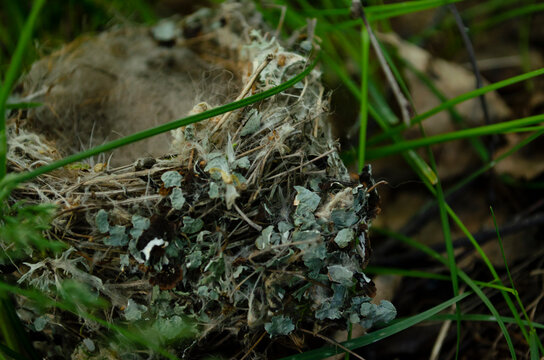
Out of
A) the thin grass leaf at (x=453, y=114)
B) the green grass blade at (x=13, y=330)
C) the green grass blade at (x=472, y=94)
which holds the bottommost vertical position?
the green grass blade at (x=13, y=330)

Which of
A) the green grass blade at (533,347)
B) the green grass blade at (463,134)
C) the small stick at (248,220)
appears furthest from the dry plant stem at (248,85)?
the green grass blade at (533,347)

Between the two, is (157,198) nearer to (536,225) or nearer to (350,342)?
(350,342)

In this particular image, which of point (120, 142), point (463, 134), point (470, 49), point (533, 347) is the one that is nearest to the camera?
point (120, 142)

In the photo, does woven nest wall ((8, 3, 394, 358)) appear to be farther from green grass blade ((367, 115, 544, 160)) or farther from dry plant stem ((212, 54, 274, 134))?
green grass blade ((367, 115, 544, 160))

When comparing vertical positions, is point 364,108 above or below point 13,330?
above

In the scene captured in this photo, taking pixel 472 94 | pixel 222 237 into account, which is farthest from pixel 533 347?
pixel 222 237

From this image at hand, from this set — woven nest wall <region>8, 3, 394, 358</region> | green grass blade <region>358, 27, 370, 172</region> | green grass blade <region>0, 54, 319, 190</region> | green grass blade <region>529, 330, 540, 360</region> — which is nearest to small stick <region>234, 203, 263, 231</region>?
woven nest wall <region>8, 3, 394, 358</region>

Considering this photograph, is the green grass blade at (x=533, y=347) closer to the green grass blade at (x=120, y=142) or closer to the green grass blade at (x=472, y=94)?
the green grass blade at (x=472, y=94)

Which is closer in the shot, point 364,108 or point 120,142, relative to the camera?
point 120,142

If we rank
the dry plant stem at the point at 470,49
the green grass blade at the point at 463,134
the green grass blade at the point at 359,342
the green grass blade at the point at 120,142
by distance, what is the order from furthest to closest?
the dry plant stem at the point at 470,49
the green grass blade at the point at 463,134
the green grass blade at the point at 359,342
the green grass blade at the point at 120,142

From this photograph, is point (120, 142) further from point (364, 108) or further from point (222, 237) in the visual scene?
point (364, 108)

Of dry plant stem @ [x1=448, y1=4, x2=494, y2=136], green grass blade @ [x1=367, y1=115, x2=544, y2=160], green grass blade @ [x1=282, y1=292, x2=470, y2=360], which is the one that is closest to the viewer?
green grass blade @ [x1=282, y1=292, x2=470, y2=360]

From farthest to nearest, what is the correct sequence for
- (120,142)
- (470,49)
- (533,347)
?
(470,49), (533,347), (120,142)
